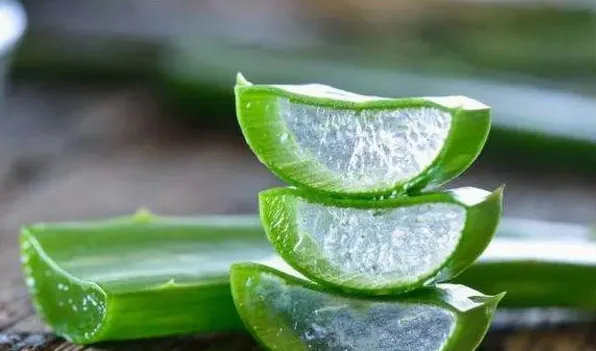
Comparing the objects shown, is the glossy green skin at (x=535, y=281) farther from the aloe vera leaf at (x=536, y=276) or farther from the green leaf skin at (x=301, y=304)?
the green leaf skin at (x=301, y=304)

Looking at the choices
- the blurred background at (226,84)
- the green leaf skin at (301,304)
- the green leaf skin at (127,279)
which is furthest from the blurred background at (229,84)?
the green leaf skin at (301,304)

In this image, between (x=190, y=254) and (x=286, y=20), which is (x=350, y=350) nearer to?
(x=190, y=254)

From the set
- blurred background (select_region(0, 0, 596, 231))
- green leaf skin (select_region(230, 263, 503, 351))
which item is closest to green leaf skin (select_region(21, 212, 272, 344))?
green leaf skin (select_region(230, 263, 503, 351))

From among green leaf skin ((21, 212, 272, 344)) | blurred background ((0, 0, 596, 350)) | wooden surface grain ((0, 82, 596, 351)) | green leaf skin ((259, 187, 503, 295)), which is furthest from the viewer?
blurred background ((0, 0, 596, 350))

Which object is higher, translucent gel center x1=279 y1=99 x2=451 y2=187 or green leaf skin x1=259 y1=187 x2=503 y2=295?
translucent gel center x1=279 y1=99 x2=451 y2=187

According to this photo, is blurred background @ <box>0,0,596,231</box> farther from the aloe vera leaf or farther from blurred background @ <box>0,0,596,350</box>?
the aloe vera leaf

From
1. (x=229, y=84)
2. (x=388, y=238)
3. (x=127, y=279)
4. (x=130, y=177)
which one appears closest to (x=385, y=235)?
(x=388, y=238)
